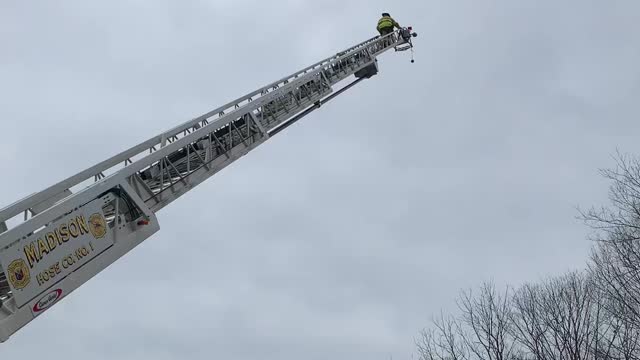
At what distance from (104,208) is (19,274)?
51.4 inches

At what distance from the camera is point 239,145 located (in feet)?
28.5

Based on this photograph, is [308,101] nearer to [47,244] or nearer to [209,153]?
[209,153]

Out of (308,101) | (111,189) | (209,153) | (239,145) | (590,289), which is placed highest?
(308,101)

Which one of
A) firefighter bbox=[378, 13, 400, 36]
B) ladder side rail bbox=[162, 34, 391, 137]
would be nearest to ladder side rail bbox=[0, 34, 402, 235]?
ladder side rail bbox=[162, 34, 391, 137]

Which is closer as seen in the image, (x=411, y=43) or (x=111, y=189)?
(x=111, y=189)

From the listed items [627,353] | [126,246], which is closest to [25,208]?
[126,246]

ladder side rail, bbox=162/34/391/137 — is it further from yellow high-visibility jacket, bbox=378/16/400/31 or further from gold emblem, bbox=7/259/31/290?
yellow high-visibility jacket, bbox=378/16/400/31

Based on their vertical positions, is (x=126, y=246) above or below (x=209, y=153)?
below

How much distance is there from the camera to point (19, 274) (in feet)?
14.5

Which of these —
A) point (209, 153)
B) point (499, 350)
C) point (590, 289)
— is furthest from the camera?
point (499, 350)

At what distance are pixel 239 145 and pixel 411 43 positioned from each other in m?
11.0

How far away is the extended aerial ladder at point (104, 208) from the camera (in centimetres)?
446

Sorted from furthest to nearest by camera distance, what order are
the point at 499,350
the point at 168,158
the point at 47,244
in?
the point at 499,350 < the point at 168,158 < the point at 47,244

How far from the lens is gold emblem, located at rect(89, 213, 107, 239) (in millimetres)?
5274
